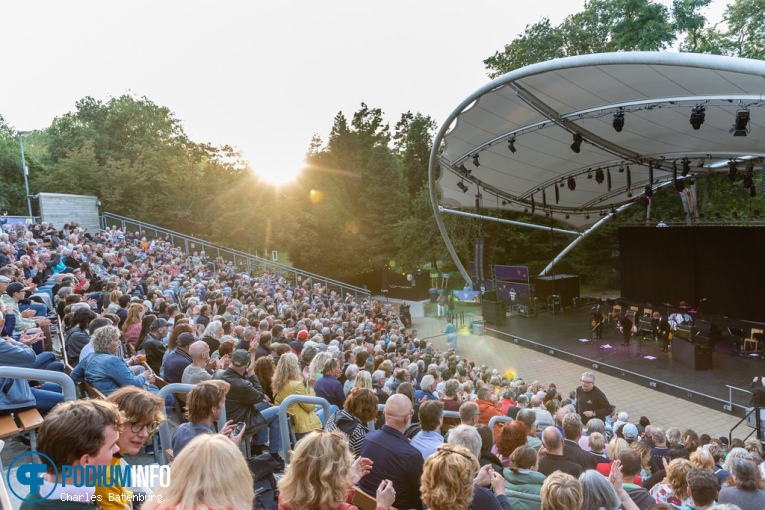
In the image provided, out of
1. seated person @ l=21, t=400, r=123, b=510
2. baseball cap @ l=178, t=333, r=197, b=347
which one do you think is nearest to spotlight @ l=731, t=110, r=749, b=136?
baseball cap @ l=178, t=333, r=197, b=347

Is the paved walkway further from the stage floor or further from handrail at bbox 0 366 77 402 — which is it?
handrail at bbox 0 366 77 402

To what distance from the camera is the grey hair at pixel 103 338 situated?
4.15 m

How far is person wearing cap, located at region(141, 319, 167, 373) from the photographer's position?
580 centimetres

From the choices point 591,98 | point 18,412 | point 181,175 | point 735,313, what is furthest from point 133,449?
point 181,175

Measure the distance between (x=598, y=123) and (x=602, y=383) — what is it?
738 cm

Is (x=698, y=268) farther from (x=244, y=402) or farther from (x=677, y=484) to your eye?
(x=244, y=402)

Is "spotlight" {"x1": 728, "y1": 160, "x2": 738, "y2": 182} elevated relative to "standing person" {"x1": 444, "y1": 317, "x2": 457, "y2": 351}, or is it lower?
elevated

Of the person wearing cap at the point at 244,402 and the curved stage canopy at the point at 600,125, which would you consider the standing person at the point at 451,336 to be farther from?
the person wearing cap at the point at 244,402

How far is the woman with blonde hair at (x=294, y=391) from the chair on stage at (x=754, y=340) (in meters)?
16.8

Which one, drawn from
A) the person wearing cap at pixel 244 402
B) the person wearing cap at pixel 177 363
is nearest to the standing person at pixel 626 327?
the person wearing cap at pixel 244 402

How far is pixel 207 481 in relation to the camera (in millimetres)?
1849

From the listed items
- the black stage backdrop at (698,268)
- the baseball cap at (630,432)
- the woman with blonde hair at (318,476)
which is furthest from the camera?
the black stage backdrop at (698,268)

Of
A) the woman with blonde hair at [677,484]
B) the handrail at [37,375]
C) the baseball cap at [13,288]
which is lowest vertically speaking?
the woman with blonde hair at [677,484]

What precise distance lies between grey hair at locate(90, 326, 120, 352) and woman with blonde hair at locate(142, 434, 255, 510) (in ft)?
8.63
